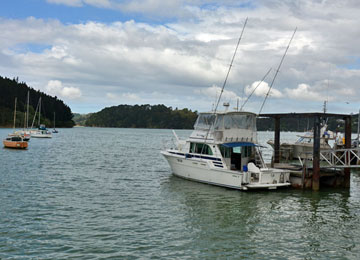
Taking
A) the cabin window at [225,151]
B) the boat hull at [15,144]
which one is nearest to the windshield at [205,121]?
the cabin window at [225,151]

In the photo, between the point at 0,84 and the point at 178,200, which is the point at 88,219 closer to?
the point at 178,200

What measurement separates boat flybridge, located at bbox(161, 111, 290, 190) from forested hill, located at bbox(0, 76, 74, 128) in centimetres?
13123

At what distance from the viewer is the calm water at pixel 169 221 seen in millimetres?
12859

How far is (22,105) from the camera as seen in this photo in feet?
525

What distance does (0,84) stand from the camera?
16375cm

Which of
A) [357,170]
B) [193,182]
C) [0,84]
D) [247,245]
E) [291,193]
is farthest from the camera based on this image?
[0,84]

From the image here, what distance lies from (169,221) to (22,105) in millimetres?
160257

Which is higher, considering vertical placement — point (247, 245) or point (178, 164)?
point (178, 164)

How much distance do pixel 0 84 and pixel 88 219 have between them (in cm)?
16854

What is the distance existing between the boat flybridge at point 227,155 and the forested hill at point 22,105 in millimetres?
131232

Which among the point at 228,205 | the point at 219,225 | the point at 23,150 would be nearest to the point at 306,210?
the point at 228,205

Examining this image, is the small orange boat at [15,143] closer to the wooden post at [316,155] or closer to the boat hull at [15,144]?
the boat hull at [15,144]

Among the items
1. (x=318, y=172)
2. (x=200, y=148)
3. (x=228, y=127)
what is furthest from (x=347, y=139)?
(x=200, y=148)

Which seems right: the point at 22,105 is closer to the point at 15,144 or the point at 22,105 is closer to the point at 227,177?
the point at 15,144
